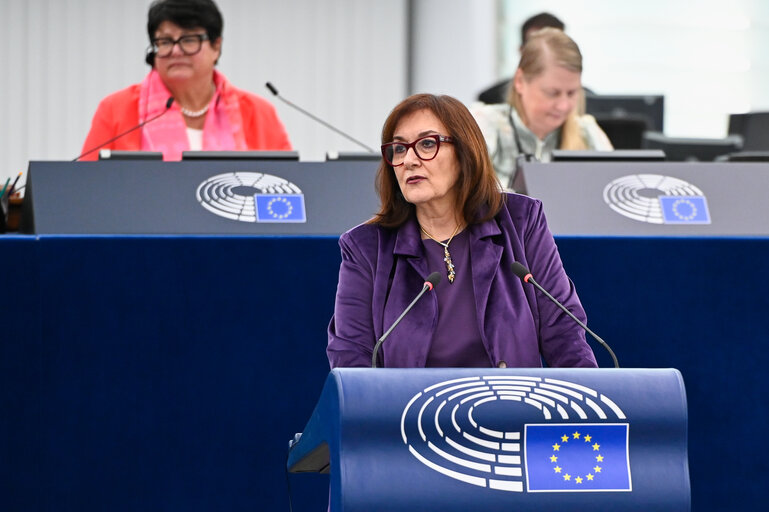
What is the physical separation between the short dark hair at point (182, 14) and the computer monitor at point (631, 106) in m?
2.22

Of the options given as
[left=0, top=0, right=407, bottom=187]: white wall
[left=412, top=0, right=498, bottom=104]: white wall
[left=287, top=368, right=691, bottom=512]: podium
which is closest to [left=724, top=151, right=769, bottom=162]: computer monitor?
[left=287, top=368, right=691, bottom=512]: podium

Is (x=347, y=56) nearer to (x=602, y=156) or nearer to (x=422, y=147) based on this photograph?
(x=602, y=156)

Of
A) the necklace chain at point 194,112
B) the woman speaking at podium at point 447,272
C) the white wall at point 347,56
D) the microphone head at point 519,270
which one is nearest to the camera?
the microphone head at point 519,270

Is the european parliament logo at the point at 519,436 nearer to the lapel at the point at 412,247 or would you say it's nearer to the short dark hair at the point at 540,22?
the lapel at the point at 412,247

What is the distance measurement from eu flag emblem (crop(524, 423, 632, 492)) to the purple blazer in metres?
0.43

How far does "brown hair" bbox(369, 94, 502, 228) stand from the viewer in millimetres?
1932

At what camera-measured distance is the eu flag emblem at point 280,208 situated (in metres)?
2.68

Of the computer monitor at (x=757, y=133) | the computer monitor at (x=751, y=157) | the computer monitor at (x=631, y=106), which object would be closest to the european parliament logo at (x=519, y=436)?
the computer monitor at (x=751, y=157)

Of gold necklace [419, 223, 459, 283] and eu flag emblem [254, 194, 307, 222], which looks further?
eu flag emblem [254, 194, 307, 222]

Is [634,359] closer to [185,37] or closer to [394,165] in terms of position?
[394,165]

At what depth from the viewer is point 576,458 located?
146 centimetres

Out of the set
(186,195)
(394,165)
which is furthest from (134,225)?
(394,165)

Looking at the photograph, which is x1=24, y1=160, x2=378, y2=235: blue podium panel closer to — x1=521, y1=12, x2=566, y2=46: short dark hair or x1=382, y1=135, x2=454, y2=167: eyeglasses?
x1=382, y1=135, x2=454, y2=167: eyeglasses

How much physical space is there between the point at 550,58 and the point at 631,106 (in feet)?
6.64
